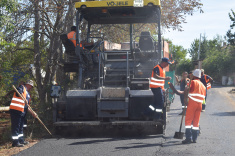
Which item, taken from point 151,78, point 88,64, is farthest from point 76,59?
point 151,78

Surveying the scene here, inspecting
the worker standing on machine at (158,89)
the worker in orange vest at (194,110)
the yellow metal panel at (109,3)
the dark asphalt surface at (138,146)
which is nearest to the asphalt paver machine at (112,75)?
the yellow metal panel at (109,3)

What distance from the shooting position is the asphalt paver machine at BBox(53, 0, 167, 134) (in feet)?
29.4

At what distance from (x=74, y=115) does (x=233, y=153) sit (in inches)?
152

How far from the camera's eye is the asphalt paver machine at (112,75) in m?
8.95

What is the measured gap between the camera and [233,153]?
7.04 metres

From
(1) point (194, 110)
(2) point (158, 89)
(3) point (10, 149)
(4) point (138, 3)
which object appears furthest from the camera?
(4) point (138, 3)

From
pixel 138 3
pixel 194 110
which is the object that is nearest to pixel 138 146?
pixel 194 110

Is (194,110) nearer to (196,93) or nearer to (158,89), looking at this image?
(196,93)

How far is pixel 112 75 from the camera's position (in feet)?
32.8

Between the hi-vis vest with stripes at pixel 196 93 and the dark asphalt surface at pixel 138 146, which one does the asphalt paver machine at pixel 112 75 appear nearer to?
the dark asphalt surface at pixel 138 146

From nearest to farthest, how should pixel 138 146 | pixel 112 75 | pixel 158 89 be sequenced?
1. pixel 138 146
2. pixel 158 89
3. pixel 112 75

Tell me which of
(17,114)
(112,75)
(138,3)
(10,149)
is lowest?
(10,149)

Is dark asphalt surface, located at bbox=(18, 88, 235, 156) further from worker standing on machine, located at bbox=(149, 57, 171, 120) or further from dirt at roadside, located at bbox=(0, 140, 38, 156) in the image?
worker standing on machine, located at bbox=(149, 57, 171, 120)

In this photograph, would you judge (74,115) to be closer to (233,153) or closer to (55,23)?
(233,153)
